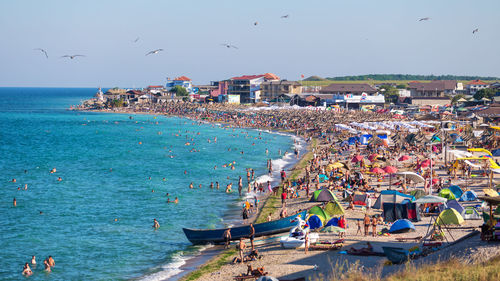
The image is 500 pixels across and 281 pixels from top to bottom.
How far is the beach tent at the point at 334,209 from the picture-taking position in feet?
80.3

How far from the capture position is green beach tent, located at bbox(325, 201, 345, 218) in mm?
24469

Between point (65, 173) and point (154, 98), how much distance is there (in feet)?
316

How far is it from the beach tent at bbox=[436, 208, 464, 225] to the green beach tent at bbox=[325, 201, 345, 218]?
5.15 meters

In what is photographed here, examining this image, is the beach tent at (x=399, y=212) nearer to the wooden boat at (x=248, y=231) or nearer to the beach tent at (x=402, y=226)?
the beach tent at (x=402, y=226)

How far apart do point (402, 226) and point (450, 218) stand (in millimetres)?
1918

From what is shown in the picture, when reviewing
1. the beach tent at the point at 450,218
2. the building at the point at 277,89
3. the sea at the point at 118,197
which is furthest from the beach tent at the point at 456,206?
the building at the point at 277,89

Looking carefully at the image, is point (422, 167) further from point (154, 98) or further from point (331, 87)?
point (154, 98)

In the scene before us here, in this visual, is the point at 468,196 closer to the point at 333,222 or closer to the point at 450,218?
the point at 450,218

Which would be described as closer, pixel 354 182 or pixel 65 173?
pixel 354 182

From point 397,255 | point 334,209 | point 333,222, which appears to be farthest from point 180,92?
point 397,255

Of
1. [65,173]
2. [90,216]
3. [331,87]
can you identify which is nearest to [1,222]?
[90,216]

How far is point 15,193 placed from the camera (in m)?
36.4

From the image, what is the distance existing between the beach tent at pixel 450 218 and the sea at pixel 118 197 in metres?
10.6

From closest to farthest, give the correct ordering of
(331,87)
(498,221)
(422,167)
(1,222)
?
(498,221) < (1,222) < (422,167) < (331,87)
